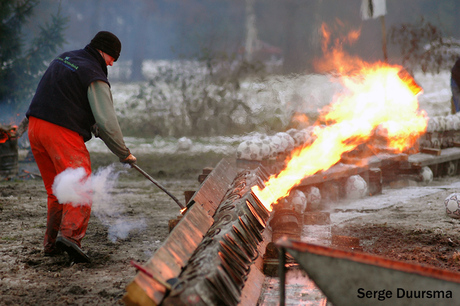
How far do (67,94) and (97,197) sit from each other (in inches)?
156

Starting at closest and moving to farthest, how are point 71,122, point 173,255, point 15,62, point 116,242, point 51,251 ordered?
point 173,255 → point 71,122 → point 51,251 → point 116,242 → point 15,62

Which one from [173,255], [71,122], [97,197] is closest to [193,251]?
[173,255]

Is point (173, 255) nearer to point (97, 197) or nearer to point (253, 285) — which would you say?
point (253, 285)

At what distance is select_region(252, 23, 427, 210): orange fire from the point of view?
7.02 meters

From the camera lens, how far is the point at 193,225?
3.32m

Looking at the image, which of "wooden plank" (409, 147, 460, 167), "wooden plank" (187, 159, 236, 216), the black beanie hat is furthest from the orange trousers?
"wooden plank" (409, 147, 460, 167)

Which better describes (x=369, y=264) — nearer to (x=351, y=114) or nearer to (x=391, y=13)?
(x=351, y=114)

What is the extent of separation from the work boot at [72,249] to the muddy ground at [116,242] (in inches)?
2.7

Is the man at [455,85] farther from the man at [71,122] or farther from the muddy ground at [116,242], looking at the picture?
the man at [71,122]

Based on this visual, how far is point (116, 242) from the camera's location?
512 cm

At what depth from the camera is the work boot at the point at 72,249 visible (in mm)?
4082

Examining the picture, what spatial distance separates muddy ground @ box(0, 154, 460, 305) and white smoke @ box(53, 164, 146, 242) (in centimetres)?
12

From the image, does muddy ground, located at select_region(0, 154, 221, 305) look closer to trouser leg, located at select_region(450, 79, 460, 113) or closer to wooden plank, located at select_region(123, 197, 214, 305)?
wooden plank, located at select_region(123, 197, 214, 305)

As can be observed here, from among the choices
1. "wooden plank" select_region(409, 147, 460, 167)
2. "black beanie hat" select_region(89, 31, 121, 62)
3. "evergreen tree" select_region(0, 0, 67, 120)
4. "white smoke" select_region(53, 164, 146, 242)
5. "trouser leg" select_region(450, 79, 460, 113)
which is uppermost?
"trouser leg" select_region(450, 79, 460, 113)
